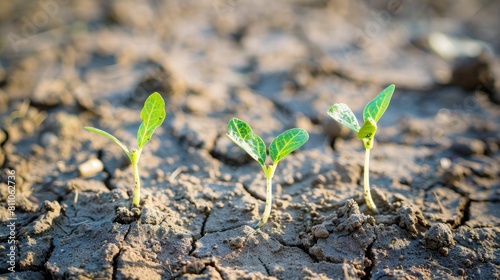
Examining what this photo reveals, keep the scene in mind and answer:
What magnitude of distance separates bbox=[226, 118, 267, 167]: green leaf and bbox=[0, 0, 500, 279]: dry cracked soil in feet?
1.19

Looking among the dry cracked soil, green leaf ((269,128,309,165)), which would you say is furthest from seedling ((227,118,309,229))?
the dry cracked soil

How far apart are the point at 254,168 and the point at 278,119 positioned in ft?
2.30

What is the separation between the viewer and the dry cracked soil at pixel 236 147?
6.84 feet

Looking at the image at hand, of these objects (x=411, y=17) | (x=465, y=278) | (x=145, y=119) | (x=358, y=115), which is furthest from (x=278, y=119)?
(x=411, y=17)

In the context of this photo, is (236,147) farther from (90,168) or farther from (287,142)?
(90,168)

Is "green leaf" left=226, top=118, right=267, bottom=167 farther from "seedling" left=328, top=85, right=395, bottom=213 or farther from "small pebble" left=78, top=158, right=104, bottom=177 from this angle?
"small pebble" left=78, top=158, right=104, bottom=177

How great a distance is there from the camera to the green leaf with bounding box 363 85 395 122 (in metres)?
2.07

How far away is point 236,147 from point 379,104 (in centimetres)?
114

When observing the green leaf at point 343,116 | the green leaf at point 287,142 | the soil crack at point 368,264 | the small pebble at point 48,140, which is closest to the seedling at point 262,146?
the green leaf at point 287,142

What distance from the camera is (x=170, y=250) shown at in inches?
81.6

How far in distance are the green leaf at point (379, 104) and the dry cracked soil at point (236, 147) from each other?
20.3 inches

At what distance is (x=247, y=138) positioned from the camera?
2178 mm

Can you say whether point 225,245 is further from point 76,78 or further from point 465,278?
point 76,78

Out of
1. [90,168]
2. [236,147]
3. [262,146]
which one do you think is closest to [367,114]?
[262,146]
